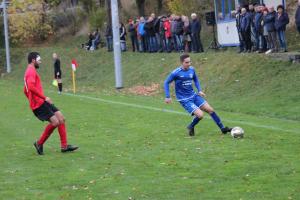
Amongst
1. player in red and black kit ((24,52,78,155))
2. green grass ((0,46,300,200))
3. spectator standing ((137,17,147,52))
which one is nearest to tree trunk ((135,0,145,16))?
spectator standing ((137,17,147,52))

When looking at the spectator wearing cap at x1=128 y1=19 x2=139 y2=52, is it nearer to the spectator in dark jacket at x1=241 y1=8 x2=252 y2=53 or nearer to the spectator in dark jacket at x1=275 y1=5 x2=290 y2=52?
the spectator in dark jacket at x1=241 y1=8 x2=252 y2=53

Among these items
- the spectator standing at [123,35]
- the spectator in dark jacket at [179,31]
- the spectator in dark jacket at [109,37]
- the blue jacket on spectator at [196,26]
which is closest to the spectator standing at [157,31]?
the spectator in dark jacket at [179,31]

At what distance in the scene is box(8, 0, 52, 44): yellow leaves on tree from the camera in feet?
208

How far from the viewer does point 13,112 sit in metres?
26.7

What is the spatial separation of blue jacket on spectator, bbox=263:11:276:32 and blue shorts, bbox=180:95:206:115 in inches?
495

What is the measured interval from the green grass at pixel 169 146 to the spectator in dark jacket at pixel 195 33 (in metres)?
2.35

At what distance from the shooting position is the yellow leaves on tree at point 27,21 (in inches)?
2499

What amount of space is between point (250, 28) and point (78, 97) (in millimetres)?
7906

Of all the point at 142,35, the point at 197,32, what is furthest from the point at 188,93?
the point at 142,35

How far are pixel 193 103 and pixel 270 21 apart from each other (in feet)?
41.8

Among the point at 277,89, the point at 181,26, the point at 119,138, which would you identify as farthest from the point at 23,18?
the point at 119,138

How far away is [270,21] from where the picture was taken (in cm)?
2897

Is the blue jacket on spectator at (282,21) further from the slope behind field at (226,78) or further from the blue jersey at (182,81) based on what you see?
the blue jersey at (182,81)

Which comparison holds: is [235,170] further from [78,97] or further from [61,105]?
[78,97]
